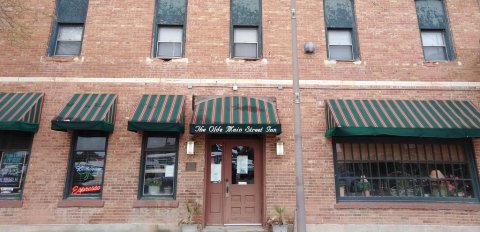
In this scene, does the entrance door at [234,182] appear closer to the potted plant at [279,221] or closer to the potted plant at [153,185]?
the potted plant at [279,221]

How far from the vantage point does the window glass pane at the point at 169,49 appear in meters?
9.45

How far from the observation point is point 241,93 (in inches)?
354

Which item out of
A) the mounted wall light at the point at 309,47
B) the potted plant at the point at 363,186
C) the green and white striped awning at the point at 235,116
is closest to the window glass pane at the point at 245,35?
the mounted wall light at the point at 309,47

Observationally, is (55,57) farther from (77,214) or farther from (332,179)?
(332,179)

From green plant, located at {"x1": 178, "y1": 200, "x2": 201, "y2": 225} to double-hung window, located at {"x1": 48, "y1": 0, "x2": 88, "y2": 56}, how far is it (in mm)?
5678

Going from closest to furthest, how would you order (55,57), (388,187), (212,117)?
1. (212,117)
2. (388,187)
3. (55,57)

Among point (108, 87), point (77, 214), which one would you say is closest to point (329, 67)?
point (108, 87)

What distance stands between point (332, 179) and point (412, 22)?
18.7 feet

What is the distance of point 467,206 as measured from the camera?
A: 8219mm

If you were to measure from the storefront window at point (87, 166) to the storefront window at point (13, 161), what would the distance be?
4.17ft

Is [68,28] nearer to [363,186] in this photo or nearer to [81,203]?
[81,203]

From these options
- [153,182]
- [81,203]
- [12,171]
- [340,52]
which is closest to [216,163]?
[153,182]

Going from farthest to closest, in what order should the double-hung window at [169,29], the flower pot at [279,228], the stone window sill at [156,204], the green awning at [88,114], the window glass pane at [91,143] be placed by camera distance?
the double-hung window at [169,29] → the window glass pane at [91,143] → the stone window sill at [156,204] → the flower pot at [279,228] → the green awning at [88,114]

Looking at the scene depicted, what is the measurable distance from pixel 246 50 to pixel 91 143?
17.4ft
